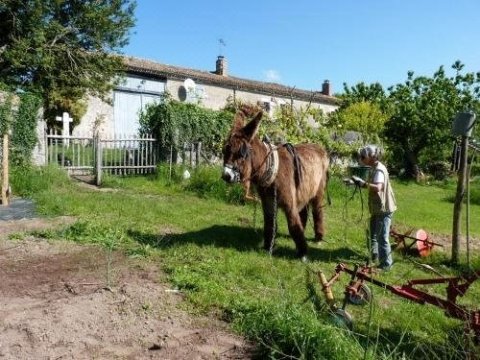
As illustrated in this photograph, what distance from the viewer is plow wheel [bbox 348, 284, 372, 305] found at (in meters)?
4.82

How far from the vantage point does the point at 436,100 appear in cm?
2573

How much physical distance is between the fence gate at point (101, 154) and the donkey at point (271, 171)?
8259 millimetres

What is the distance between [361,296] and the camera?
4941 millimetres

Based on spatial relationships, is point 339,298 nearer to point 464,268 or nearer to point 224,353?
point 224,353

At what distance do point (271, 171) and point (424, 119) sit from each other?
20397 mm

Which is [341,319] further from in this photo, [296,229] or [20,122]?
[20,122]

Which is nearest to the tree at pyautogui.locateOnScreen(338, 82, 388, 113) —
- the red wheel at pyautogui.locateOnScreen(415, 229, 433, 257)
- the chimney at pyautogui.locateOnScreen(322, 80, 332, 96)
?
the chimney at pyautogui.locateOnScreen(322, 80, 332, 96)

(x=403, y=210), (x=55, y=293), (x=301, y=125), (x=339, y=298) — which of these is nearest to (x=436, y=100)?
(x=301, y=125)

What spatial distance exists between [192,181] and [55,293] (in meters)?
8.63

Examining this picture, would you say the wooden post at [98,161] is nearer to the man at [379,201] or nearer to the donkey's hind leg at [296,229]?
the donkey's hind leg at [296,229]

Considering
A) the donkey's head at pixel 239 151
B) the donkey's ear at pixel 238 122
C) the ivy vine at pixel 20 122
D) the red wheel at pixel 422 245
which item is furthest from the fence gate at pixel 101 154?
the red wheel at pixel 422 245

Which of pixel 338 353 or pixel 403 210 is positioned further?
pixel 403 210

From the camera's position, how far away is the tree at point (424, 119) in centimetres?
2456

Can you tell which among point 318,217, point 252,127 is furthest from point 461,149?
point 252,127
